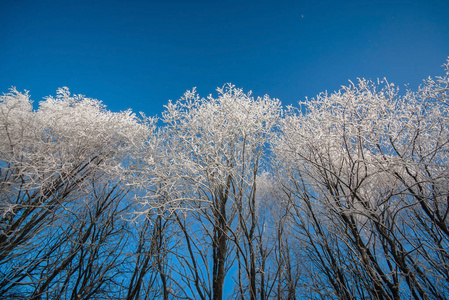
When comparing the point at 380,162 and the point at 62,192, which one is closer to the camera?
the point at 380,162

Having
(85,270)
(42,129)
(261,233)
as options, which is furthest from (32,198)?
(261,233)

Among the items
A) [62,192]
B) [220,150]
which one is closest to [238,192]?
[220,150]

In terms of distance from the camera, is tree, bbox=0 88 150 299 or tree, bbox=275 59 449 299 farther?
tree, bbox=0 88 150 299

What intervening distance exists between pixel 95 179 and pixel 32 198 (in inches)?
63.4

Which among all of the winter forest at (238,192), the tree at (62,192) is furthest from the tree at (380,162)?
the tree at (62,192)

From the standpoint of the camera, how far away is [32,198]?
5.21 metres

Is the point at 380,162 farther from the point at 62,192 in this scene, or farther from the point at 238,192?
the point at 62,192

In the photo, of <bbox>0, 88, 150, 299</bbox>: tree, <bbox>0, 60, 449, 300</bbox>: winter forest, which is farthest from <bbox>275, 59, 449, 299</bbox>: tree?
<bbox>0, 88, 150, 299</bbox>: tree

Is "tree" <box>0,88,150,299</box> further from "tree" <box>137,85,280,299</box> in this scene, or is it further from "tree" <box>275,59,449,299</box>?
"tree" <box>275,59,449,299</box>

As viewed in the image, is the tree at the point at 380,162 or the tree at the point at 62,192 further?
Answer: the tree at the point at 62,192

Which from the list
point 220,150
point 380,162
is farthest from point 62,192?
point 380,162

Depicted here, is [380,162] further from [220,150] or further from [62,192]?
[62,192]

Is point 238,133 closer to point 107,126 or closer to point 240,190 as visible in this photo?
point 240,190

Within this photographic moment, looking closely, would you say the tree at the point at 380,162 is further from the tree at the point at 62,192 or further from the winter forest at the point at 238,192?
the tree at the point at 62,192
